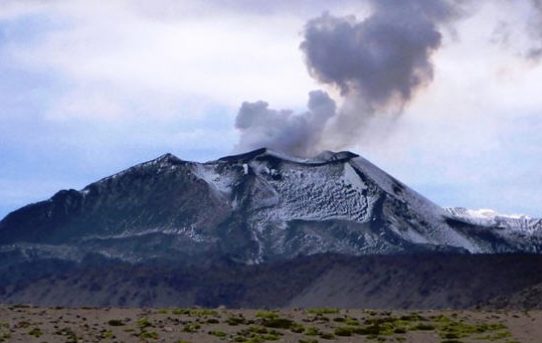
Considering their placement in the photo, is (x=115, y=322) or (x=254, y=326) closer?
(x=115, y=322)

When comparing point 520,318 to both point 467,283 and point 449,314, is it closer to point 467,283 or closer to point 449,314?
point 449,314

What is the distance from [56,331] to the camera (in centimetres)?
5328

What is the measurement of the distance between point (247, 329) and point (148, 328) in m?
4.26

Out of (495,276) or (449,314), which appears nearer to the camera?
(449,314)

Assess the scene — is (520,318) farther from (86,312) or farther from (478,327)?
(86,312)

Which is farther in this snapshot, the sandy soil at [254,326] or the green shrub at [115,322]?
the green shrub at [115,322]

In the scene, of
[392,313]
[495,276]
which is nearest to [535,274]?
[495,276]

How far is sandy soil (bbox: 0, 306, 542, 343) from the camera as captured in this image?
52.6m

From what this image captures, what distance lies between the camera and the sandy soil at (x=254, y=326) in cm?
5256

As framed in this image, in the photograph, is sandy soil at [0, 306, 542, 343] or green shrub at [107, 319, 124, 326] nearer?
sandy soil at [0, 306, 542, 343]

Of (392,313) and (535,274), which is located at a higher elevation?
(535,274)

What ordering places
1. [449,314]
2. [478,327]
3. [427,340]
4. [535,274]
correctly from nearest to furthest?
[427,340], [478,327], [449,314], [535,274]

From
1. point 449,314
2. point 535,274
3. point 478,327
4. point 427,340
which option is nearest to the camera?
point 427,340

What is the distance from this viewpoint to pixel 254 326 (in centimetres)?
5625
